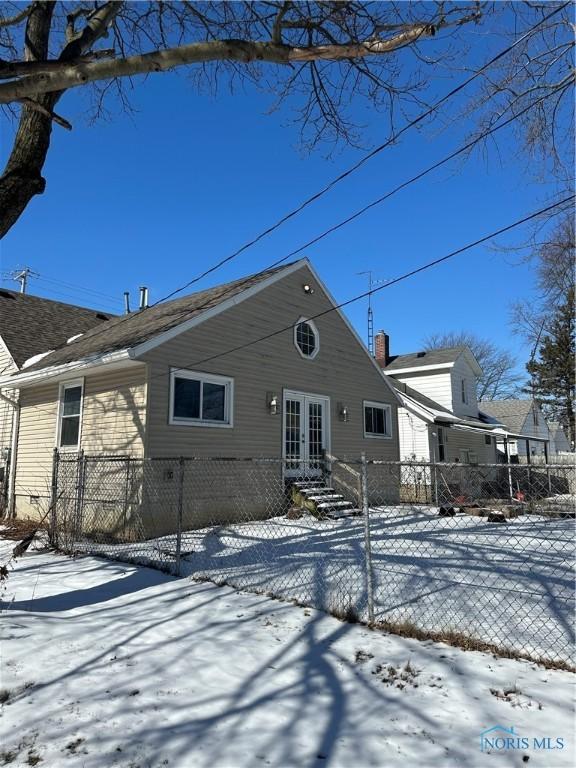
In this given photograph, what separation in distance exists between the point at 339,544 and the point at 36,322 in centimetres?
1261

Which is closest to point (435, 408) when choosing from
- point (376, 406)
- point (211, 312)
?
point (376, 406)

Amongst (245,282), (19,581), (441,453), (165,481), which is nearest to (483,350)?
(441,453)

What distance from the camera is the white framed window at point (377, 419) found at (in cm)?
1526

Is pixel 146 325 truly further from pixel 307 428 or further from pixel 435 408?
pixel 435 408

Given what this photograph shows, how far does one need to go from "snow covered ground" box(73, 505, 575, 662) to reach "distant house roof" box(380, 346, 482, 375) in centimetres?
1583

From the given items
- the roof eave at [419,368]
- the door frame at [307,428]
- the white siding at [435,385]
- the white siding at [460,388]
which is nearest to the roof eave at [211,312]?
the door frame at [307,428]

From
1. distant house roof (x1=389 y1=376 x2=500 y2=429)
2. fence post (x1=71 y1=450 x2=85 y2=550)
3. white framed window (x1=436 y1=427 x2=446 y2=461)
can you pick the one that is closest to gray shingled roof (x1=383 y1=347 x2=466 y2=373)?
distant house roof (x1=389 y1=376 x2=500 y2=429)

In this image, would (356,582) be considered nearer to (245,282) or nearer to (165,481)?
(165,481)

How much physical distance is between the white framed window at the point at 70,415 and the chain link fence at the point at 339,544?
0.61m

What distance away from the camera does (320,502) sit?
1156 centimetres

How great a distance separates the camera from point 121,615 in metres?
4.91

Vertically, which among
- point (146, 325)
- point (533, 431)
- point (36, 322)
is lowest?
point (533, 431)

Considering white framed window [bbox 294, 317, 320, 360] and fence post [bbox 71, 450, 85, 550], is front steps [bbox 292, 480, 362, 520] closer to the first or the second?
white framed window [bbox 294, 317, 320, 360]

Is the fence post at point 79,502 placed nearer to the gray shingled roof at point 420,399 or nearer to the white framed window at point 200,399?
the white framed window at point 200,399
